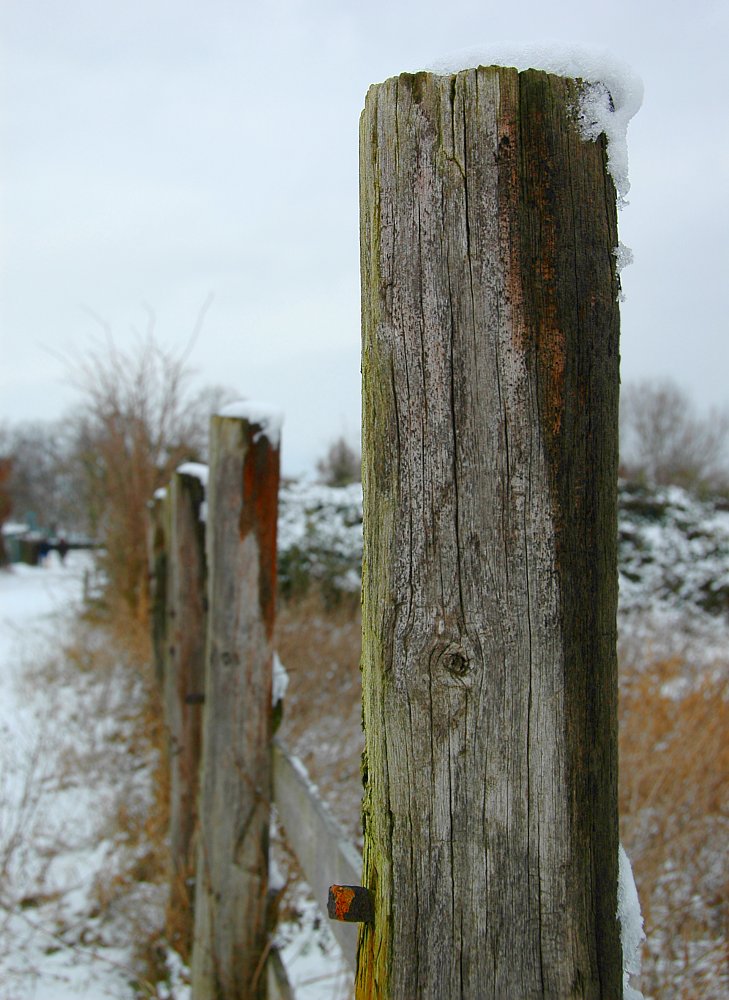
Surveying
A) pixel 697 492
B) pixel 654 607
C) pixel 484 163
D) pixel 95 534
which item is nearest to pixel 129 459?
pixel 95 534

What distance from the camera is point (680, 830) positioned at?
370 centimetres

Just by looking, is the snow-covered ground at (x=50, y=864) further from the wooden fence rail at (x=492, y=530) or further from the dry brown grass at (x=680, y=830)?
the wooden fence rail at (x=492, y=530)

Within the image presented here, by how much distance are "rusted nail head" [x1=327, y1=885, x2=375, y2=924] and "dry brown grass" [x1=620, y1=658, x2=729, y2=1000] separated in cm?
186

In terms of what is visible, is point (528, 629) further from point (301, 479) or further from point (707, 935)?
point (301, 479)

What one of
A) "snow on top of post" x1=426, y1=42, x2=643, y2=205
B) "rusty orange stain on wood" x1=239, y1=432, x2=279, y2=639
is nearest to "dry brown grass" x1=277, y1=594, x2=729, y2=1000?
"rusty orange stain on wood" x1=239, y1=432, x2=279, y2=639

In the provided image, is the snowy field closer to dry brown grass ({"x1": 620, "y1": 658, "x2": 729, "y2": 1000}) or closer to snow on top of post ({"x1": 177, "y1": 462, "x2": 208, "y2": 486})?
dry brown grass ({"x1": 620, "y1": 658, "x2": 729, "y2": 1000})

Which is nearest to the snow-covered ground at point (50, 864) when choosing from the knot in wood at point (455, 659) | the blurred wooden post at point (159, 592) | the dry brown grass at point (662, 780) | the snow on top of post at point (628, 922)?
the blurred wooden post at point (159, 592)

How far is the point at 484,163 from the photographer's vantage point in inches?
37.4

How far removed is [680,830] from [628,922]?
3.01 meters

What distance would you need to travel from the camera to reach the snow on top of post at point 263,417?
260cm

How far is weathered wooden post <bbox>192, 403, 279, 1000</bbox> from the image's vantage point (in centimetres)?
260

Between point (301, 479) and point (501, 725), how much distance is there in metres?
8.06

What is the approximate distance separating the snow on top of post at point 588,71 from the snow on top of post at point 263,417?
1.69 m

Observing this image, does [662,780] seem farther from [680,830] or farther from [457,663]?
[457,663]
